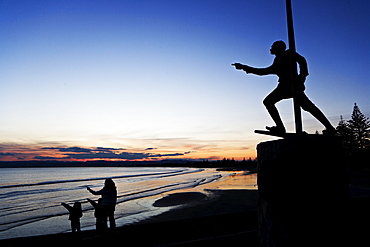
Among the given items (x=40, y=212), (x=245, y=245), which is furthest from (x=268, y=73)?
(x=40, y=212)

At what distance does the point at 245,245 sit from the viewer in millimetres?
5008

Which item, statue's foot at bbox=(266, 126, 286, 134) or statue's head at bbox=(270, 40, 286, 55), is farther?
statue's head at bbox=(270, 40, 286, 55)

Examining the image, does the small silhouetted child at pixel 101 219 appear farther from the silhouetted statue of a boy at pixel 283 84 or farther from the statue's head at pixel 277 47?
the statue's head at pixel 277 47

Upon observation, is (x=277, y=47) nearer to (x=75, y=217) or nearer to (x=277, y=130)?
(x=277, y=130)

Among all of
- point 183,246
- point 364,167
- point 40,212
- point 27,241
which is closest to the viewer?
point 183,246

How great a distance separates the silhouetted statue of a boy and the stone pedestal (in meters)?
0.58

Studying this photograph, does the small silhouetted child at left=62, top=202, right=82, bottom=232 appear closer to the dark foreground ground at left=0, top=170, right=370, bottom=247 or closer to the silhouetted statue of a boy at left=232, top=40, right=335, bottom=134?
the dark foreground ground at left=0, top=170, right=370, bottom=247

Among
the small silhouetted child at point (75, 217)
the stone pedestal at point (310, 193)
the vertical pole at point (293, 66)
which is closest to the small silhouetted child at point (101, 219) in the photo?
the small silhouetted child at point (75, 217)

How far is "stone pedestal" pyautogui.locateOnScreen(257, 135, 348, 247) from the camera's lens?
2484 millimetres

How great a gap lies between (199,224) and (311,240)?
5.57 m

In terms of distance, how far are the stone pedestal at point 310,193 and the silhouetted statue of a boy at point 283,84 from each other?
0.58 m

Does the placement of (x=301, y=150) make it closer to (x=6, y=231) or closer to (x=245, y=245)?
(x=245, y=245)

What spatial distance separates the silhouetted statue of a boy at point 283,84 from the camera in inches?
125

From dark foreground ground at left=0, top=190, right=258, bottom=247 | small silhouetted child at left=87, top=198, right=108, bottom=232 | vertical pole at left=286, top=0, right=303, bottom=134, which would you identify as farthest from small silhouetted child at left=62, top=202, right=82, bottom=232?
vertical pole at left=286, top=0, right=303, bottom=134
